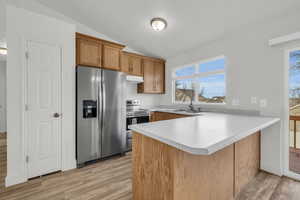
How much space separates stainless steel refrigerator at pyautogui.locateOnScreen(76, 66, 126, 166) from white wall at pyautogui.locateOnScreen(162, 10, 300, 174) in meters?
2.16

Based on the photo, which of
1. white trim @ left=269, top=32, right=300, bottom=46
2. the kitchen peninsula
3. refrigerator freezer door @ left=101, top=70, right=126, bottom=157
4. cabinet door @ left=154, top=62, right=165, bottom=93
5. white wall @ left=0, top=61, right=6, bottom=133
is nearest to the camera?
the kitchen peninsula

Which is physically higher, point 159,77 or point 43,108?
point 159,77

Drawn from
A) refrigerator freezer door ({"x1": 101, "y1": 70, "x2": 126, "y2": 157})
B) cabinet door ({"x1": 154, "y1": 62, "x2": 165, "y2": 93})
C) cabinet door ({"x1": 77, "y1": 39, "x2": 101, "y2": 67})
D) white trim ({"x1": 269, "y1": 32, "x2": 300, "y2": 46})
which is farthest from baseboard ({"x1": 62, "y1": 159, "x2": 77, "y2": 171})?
white trim ({"x1": 269, "y1": 32, "x2": 300, "y2": 46})

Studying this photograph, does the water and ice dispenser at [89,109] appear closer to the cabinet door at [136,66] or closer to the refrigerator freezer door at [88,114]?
the refrigerator freezer door at [88,114]

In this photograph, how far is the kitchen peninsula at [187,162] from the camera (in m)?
0.93

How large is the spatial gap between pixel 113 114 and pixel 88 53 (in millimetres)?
1235

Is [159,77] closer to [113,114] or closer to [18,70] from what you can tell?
[113,114]

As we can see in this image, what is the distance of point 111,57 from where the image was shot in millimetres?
2799

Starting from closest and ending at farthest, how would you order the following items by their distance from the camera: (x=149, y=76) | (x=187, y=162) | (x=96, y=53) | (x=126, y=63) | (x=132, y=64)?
1. (x=187, y=162)
2. (x=96, y=53)
3. (x=126, y=63)
4. (x=132, y=64)
5. (x=149, y=76)

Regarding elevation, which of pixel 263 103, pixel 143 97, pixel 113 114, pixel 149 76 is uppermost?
pixel 149 76

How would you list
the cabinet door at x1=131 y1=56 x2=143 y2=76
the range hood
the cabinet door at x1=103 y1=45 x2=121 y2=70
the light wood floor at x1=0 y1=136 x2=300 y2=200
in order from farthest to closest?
the cabinet door at x1=131 y1=56 x2=143 y2=76
the range hood
the cabinet door at x1=103 y1=45 x2=121 y2=70
the light wood floor at x1=0 y1=136 x2=300 y2=200

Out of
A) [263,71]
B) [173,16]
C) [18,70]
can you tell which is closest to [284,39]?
[263,71]

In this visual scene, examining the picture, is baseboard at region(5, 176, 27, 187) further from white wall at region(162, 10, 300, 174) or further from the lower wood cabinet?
white wall at region(162, 10, 300, 174)

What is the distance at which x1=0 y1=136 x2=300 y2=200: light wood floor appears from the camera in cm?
166
